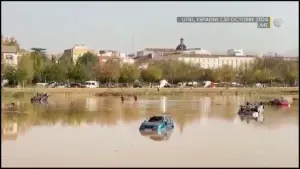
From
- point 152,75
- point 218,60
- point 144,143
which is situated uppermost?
point 218,60

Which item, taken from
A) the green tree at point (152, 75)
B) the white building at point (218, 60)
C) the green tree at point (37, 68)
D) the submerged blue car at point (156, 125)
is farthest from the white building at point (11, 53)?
the white building at point (218, 60)

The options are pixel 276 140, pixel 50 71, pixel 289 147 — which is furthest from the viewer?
pixel 50 71

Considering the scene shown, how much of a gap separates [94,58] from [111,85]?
1180cm

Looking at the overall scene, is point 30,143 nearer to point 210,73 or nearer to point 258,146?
point 258,146

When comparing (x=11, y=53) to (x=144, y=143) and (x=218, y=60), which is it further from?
(x=218, y=60)

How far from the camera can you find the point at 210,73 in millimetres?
83250

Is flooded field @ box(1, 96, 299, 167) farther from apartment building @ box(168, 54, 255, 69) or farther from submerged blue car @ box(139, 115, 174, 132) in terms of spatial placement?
apartment building @ box(168, 54, 255, 69)

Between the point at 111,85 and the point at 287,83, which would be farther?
the point at 287,83

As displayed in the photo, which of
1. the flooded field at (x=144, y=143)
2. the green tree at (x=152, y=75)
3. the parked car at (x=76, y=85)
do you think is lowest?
the flooded field at (x=144, y=143)

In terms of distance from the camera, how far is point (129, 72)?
237ft

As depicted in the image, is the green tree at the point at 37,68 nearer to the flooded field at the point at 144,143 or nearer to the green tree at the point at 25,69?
the green tree at the point at 25,69

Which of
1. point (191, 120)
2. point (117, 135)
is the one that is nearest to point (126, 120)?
point (191, 120)

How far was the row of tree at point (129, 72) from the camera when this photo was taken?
60812 millimetres

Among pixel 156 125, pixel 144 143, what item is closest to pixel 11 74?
pixel 156 125
